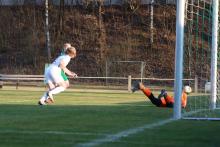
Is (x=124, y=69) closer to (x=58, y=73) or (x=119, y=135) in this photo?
(x=58, y=73)

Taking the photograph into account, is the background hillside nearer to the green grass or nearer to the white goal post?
the white goal post

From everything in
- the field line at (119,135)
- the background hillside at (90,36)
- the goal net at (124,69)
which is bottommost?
the field line at (119,135)

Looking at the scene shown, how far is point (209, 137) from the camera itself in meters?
9.88

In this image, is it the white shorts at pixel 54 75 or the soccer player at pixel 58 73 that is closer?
the soccer player at pixel 58 73

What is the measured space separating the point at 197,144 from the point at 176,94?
4.94m

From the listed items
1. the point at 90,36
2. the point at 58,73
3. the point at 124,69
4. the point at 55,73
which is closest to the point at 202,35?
the point at 58,73

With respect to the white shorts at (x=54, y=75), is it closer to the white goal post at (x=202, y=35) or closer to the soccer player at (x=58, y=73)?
the soccer player at (x=58, y=73)

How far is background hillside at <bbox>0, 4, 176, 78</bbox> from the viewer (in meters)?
51.1

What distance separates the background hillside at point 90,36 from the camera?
51.1 meters

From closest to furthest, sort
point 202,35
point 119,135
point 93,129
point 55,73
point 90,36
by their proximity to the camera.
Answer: point 119,135 → point 93,129 → point 55,73 → point 202,35 → point 90,36

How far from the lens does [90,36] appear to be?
2157 inches

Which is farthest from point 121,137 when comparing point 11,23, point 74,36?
point 11,23

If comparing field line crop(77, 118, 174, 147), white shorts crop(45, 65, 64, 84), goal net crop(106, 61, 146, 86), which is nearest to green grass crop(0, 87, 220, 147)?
field line crop(77, 118, 174, 147)

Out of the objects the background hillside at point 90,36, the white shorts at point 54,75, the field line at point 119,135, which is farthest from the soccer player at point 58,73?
the background hillside at point 90,36
